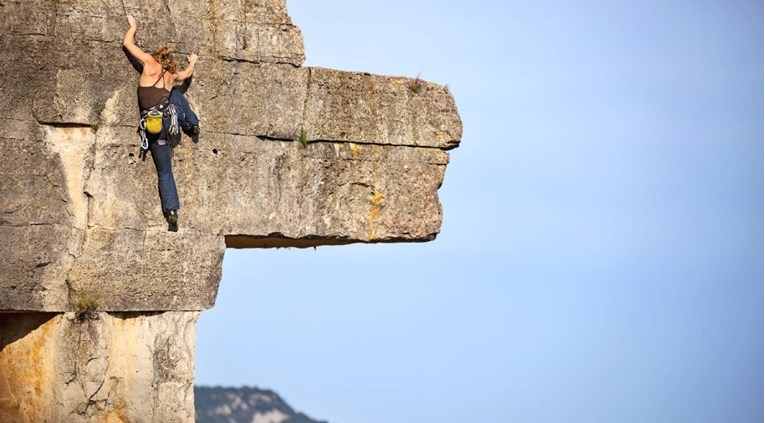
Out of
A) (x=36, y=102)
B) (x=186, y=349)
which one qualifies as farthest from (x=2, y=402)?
(x=36, y=102)

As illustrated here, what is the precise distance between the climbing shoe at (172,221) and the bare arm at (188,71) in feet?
3.12

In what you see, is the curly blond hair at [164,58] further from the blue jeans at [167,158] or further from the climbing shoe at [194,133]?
the climbing shoe at [194,133]

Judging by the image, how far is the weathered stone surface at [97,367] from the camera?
1195 cm

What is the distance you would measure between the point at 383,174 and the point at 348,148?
13.3 inches

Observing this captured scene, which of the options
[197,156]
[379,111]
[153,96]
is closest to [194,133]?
[197,156]

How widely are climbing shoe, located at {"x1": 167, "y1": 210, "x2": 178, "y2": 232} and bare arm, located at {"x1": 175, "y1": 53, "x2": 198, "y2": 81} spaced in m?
0.95

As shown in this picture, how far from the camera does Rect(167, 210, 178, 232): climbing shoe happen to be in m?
12.1

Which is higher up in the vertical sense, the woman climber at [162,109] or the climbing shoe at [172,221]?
the woman climber at [162,109]

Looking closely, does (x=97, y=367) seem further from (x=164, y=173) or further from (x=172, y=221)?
(x=164, y=173)

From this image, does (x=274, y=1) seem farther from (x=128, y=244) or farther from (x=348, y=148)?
(x=128, y=244)

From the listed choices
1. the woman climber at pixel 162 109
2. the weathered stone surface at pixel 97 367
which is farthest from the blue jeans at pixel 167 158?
the weathered stone surface at pixel 97 367

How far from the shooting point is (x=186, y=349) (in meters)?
12.3

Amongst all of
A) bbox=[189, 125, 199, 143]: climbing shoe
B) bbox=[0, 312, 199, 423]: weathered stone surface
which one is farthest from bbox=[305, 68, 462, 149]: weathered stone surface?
bbox=[0, 312, 199, 423]: weathered stone surface

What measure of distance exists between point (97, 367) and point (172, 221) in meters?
1.16
